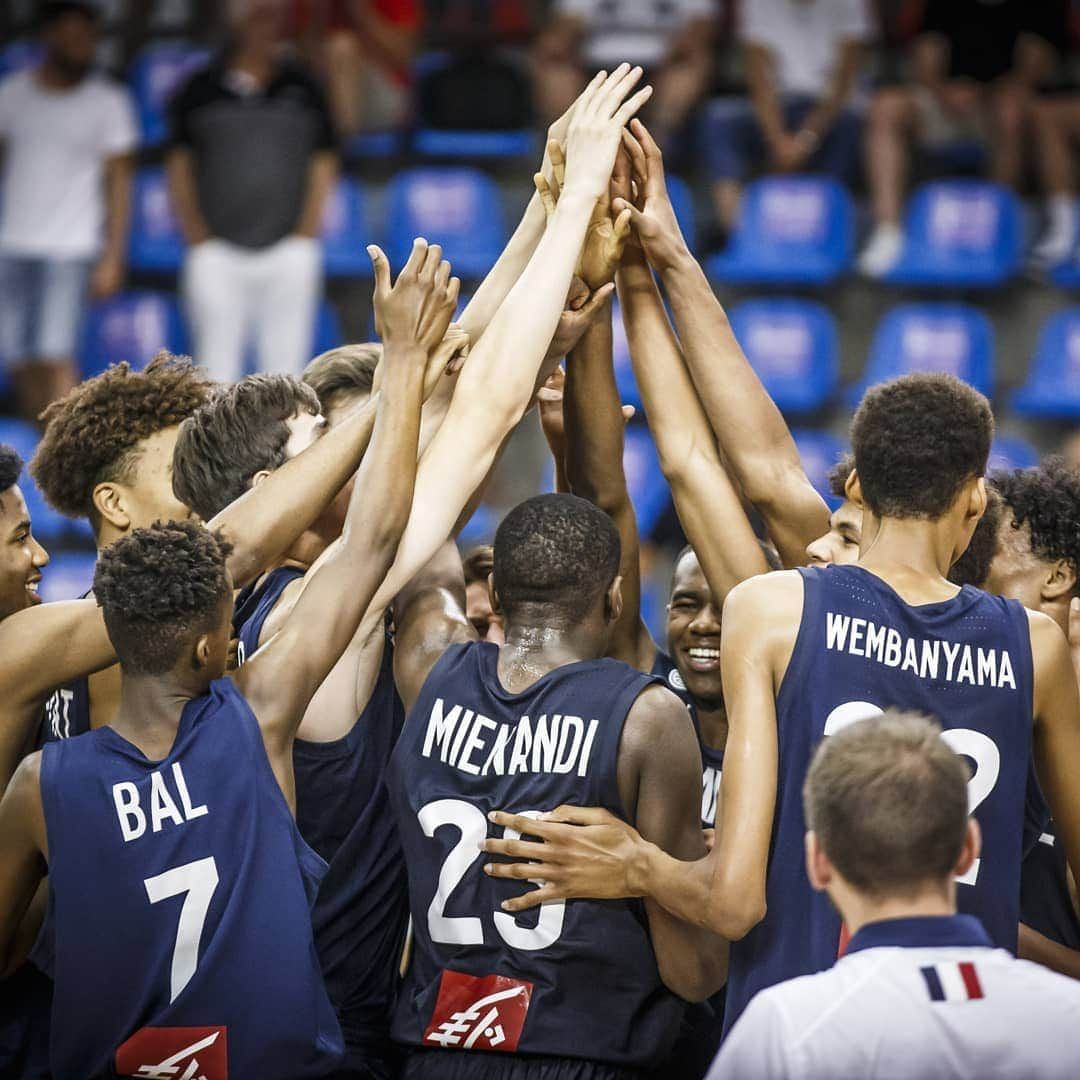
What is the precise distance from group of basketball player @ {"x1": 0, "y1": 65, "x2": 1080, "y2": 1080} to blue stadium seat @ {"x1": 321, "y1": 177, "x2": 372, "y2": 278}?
7172 millimetres

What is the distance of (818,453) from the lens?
9.79 meters

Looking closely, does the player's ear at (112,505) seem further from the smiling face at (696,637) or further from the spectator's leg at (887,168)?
the spectator's leg at (887,168)

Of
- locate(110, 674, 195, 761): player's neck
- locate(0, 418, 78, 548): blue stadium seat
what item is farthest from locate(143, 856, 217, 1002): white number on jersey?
locate(0, 418, 78, 548): blue stadium seat

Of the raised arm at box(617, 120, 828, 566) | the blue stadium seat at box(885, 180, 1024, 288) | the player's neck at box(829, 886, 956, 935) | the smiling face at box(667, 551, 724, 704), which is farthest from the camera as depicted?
the blue stadium seat at box(885, 180, 1024, 288)

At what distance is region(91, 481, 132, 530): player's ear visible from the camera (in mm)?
4270

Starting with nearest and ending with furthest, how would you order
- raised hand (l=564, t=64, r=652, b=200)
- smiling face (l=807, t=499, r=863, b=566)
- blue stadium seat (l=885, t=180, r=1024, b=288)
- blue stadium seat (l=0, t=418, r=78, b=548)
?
smiling face (l=807, t=499, r=863, b=566) → raised hand (l=564, t=64, r=652, b=200) → blue stadium seat (l=0, t=418, r=78, b=548) → blue stadium seat (l=885, t=180, r=1024, b=288)

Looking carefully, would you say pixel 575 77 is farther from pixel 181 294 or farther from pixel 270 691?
pixel 270 691

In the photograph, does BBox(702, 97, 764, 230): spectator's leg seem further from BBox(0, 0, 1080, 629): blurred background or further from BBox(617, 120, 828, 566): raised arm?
BBox(617, 120, 828, 566): raised arm

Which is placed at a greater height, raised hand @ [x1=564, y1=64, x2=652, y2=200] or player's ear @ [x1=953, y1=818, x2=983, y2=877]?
raised hand @ [x1=564, y1=64, x2=652, y2=200]

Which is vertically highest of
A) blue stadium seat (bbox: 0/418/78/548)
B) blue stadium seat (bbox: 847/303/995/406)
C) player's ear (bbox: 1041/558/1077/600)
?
blue stadium seat (bbox: 847/303/995/406)

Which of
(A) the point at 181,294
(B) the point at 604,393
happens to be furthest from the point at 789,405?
(B) the point at 604,393

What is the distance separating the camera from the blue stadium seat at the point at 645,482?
9.99 metres

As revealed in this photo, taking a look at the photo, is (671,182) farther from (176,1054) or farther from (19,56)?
(176,1054)

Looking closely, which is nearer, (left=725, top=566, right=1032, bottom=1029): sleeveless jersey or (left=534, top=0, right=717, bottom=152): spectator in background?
(left=725, top=566, right=1032, bottom=1029): sleeveless jersey
